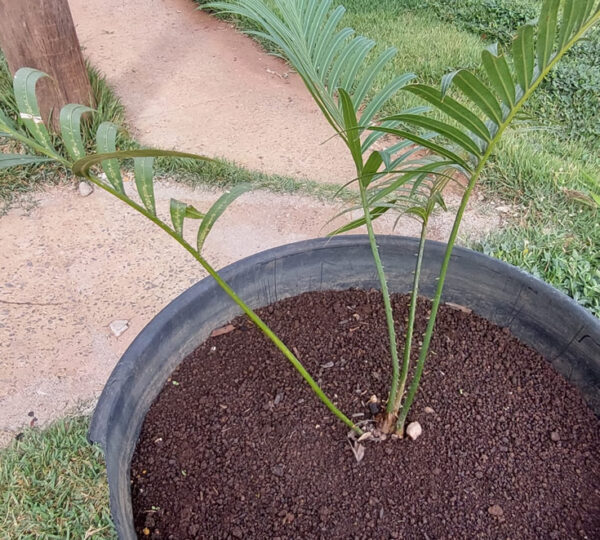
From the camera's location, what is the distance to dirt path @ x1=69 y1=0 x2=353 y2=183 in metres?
2.33

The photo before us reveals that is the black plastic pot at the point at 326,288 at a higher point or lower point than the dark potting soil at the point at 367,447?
higher

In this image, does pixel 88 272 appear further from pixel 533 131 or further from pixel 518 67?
pixel 533 131

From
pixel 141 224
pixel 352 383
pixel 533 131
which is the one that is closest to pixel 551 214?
pixel 533 131

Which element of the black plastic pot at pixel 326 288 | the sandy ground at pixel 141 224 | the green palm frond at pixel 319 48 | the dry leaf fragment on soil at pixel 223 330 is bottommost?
the sandy ground at pixel 141 224

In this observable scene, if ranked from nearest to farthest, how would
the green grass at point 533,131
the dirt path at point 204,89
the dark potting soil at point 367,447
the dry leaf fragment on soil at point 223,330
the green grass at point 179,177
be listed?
the dark potting soil at point 367,447
the dry leaf fragment on soil at point 223,330
the green grass at point 533,131
the green grass at point 179,177
the dirt path at point 204,89

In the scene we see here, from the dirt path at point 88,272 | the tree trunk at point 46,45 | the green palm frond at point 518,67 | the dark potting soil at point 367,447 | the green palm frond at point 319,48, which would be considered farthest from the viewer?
the tree trunk at point 46,45

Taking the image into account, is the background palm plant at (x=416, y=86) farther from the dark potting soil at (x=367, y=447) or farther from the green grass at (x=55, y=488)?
the green grass at (x=55, y=488)

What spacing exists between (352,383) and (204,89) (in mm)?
2002

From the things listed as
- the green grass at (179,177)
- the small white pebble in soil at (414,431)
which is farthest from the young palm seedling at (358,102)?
the green grass at (179,177)

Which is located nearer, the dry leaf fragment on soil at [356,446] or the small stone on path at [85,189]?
the dry leaf fragment on soil at [356,446]

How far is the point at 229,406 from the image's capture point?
3.79 ft

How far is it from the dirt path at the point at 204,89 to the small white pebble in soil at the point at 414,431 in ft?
4.22

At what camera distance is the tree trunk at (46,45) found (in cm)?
187

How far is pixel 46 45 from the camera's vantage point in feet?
6.40
